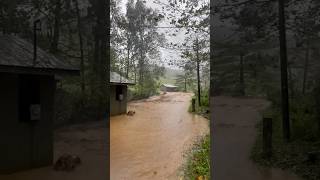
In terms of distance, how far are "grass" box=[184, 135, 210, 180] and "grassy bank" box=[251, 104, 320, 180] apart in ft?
6.47

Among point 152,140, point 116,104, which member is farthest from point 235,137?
point 116,104

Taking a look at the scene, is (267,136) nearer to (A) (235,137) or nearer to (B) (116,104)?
(A) (235,137)

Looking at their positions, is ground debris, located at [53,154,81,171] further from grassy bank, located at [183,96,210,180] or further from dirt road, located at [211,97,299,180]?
grassy bank, located at [183,96,210,180]

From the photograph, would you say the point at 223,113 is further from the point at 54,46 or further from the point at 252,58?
the point at 54,46

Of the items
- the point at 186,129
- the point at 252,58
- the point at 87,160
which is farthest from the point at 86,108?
the point at 186,129

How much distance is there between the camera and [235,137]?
14.2 feet

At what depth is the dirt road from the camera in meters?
4.25

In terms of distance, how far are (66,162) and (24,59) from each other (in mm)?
1391

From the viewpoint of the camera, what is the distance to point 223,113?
4426 mm

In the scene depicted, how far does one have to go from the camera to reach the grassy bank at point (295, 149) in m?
4.01

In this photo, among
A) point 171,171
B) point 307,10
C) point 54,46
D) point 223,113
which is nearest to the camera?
point 307,10

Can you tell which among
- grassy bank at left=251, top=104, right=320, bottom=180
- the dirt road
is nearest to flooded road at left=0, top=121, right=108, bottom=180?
the dirt road

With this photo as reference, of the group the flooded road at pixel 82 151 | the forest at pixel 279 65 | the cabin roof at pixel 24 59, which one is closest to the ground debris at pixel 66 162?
the flooded road at pixel 82 151

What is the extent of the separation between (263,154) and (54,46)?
286cm
